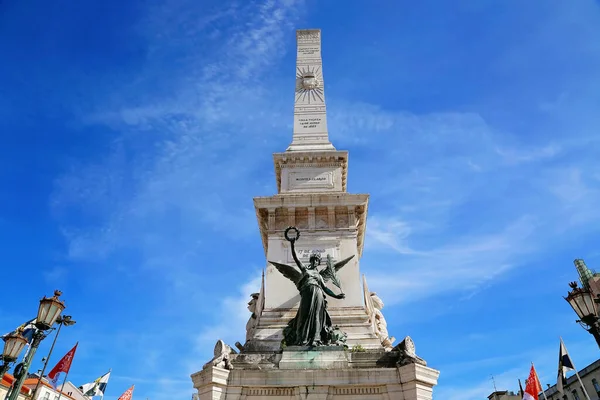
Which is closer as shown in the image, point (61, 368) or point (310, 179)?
point (310, 179)

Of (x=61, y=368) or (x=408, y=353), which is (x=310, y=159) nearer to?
(x=408, y=353)

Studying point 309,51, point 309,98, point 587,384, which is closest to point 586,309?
point 309,98

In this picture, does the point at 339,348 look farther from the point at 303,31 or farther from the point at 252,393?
the point at 303,31

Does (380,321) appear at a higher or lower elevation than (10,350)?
higher

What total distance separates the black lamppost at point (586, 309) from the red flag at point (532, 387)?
12.9 m

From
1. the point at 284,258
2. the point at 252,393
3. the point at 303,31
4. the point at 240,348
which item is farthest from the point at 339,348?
the point at 303,31

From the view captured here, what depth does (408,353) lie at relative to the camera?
42.8ft

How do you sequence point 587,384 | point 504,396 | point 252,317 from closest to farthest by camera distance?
point 252,317
point 587,384
point 504,396

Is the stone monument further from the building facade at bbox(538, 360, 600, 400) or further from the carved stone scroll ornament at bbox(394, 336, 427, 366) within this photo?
the building facade at bbox(538, 360, 600, 400)

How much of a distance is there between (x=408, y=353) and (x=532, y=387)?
504 inches

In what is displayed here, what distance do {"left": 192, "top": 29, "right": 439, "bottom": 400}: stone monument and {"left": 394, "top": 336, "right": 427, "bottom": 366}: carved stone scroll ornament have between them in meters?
0.03

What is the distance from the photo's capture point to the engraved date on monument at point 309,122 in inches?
941

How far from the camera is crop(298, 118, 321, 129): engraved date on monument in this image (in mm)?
23891

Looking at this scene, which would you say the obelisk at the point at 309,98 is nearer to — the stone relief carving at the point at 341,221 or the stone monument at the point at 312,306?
the stone monument at the point at 312,306
